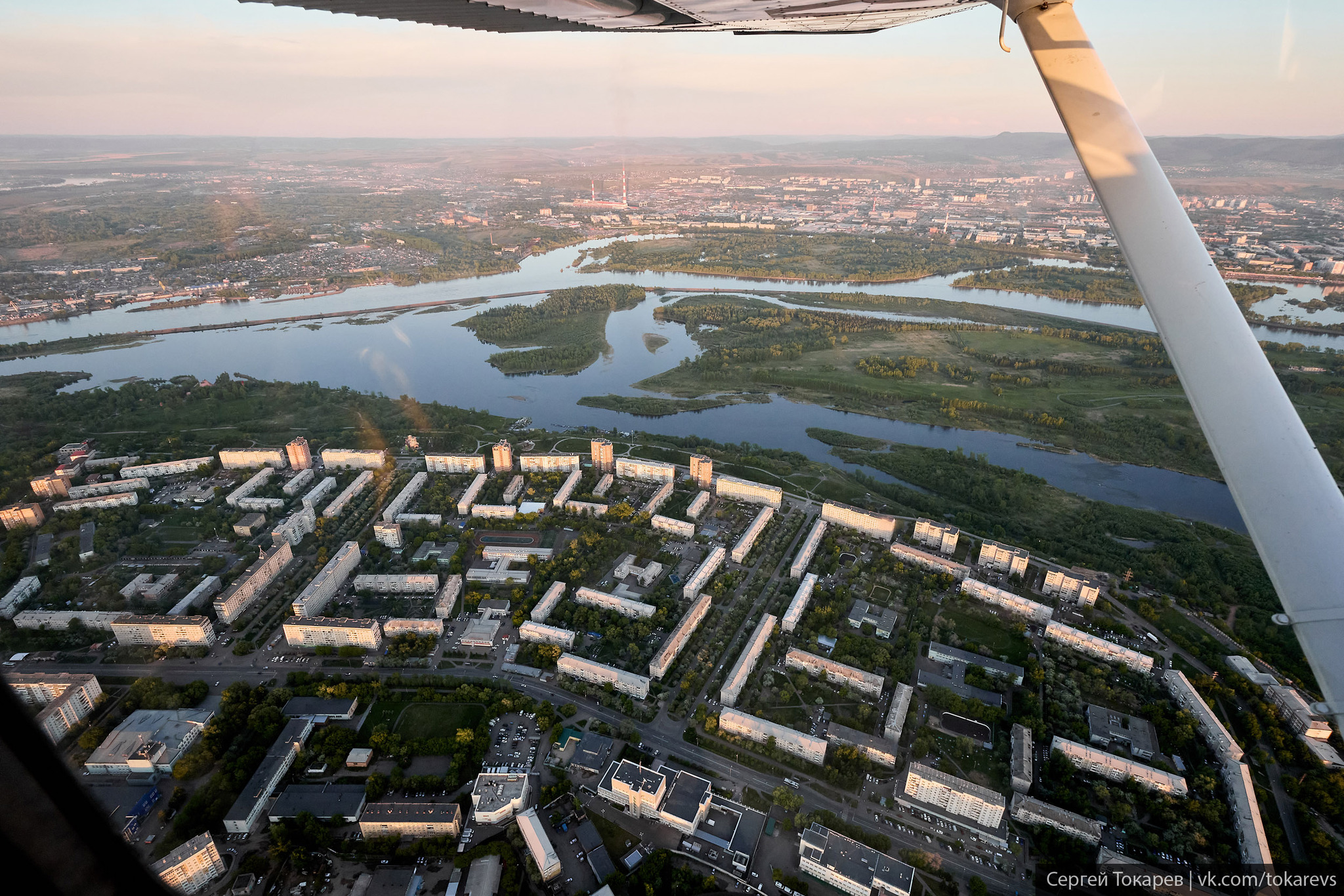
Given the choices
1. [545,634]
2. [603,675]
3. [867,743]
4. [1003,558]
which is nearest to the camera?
[867,743]

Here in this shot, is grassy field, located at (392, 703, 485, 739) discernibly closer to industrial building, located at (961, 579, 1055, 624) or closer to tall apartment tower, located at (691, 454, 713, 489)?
tall apartment tower, located at (691, 454, 713, 489)

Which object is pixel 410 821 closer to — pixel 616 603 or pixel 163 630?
pixel 616 603

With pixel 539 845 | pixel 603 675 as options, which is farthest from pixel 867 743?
pixel 539 845

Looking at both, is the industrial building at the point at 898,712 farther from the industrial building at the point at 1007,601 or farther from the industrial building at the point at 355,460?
the industrial building at the point at 355,460

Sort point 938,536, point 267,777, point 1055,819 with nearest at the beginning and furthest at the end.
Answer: point 1055,819 < point 267,777 < point 938,536

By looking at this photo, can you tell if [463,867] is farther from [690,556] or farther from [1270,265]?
[1270,265]

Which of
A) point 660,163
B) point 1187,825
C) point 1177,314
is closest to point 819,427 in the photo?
point 1187,825

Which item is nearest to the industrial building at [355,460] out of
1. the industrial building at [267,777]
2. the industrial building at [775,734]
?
the industrial building at [267,777]

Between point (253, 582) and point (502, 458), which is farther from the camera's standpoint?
point (502, 458)
